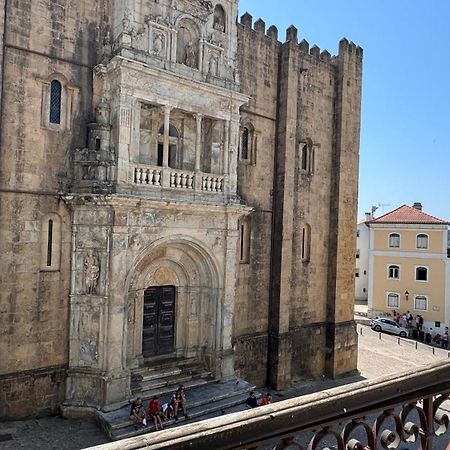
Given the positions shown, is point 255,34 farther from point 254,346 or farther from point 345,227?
point 254,346

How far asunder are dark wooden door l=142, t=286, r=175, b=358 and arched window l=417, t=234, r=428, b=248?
26.6 metres

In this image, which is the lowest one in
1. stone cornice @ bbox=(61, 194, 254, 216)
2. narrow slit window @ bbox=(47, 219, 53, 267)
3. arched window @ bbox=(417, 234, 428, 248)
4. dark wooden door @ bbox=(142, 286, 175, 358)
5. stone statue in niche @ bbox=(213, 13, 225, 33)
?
dark wooden door @ bbox=(142, 286, 175, 358)

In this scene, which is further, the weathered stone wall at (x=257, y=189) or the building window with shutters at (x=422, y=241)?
the building window with shutters at (x=422, y=241)

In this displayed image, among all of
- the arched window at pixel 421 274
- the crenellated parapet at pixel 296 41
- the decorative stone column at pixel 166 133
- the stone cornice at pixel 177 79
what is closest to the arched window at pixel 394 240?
the arched window at pixel 421 274

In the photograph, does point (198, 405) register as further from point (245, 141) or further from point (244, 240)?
point (245, 141)

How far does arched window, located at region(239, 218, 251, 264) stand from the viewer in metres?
19.2

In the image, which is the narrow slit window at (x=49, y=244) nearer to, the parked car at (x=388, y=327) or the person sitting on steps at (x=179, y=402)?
the person sitting on steps at (x=179, y=402)

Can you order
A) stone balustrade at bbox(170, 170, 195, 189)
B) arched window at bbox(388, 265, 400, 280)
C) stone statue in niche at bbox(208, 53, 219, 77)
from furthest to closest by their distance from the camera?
arched window at bbox(388, 265, 400, 280), stone statue in niche at bbox(208, 53, 219, 77), stone balustrade at bbox(170, 170, 195, 189)

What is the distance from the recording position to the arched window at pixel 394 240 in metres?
37.5

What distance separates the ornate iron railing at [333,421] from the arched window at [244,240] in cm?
1624

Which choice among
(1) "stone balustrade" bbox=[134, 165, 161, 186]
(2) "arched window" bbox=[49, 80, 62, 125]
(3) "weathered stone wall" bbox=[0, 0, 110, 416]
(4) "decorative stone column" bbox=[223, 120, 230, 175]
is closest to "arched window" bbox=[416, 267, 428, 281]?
(4) "decorative stone column" bbox=[223, 120, 230, 175]

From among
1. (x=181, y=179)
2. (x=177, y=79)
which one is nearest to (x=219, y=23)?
(x=177, y=79)

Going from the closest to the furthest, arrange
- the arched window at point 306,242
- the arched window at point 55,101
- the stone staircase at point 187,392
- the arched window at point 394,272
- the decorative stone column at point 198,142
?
the stone staircase at point 187,392
the arched window at point 55,101
the decorative stone column at point 198,142
the arched window at point 306,242
the arched window at point 394,272

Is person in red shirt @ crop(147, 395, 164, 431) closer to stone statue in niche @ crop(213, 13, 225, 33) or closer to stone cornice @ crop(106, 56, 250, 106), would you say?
stone cornice @ crop(106, 56, 250, 106)
